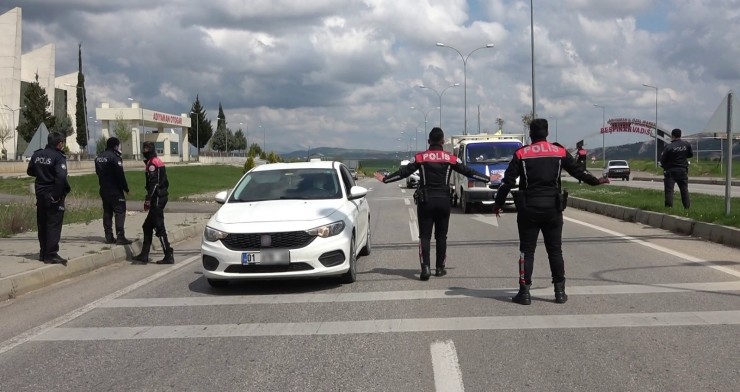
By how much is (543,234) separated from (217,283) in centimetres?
392

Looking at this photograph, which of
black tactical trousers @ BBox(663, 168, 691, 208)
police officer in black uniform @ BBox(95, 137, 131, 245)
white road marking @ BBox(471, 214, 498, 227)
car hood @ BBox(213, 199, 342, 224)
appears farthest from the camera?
white road marking @ BBox(471, 214, 498, 227)

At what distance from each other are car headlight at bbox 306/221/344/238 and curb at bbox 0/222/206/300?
3.72 m

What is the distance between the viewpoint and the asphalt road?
4.84 m

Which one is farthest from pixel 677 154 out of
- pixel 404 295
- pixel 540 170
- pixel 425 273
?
pixel 404 295

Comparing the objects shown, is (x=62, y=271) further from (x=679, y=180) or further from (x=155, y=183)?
(x=679, y=180)

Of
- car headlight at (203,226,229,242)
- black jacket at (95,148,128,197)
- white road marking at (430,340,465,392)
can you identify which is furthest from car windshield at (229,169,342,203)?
white road marking at (430,340,465,392)

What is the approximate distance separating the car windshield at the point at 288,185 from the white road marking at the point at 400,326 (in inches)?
115

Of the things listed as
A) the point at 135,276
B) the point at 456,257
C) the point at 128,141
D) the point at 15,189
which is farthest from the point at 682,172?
the point at 128,141

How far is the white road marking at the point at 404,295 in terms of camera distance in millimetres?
7520

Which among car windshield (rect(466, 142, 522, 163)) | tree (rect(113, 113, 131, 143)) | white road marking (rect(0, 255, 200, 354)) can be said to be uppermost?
tree (rect(113, 113, 131, 143))

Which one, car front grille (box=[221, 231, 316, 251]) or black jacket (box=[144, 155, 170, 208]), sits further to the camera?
black jacket (box=[144, 155, 170, 208])

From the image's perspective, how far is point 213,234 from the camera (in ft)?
26.1

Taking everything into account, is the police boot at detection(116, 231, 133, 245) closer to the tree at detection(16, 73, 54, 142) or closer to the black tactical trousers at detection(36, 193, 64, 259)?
the black tactical trousers at detection(36, 193, 64, 259)

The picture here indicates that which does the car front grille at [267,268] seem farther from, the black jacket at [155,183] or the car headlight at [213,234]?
the black jacket at [155,183]
